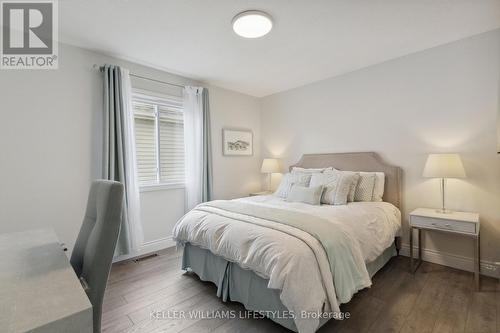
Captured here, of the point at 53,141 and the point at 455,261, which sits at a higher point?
the point at 53,141

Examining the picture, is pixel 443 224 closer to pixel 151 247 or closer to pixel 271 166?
pixel 271 166

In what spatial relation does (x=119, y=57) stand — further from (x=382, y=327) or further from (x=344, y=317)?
(x=382, y=327)

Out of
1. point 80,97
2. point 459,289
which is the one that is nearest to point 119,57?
point 80,97

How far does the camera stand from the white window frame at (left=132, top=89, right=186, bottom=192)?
126 inches

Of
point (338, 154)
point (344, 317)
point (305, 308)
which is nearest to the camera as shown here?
point (305, 308)

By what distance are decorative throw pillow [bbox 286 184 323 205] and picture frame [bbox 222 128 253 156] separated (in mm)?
1572

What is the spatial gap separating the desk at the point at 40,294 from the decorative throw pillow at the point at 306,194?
7.76ft

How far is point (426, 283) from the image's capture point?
7.63ft

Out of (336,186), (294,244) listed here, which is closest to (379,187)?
(336,186)

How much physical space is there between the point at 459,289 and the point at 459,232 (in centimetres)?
52

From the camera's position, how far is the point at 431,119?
9.12 feet

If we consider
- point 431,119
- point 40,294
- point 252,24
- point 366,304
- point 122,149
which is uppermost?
point 252,24

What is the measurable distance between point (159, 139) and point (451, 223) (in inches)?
144

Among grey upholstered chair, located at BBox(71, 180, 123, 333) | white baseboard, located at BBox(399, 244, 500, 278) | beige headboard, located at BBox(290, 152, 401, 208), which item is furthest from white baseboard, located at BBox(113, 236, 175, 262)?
white baseboard, located at BBox(399, 244, 500, 278)
